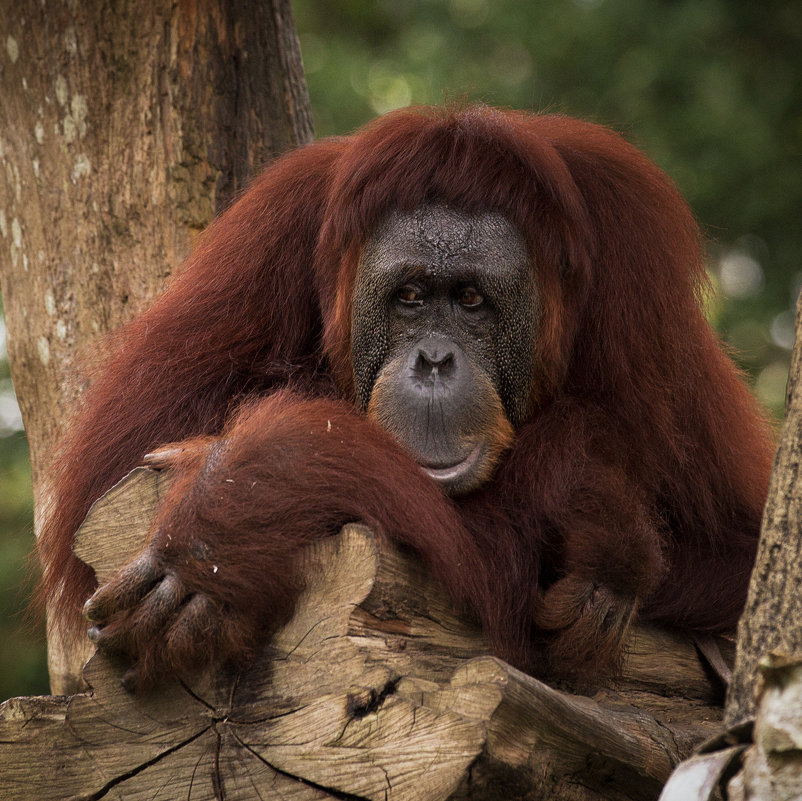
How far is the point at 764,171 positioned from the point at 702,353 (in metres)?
5.24

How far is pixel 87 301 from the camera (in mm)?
3641

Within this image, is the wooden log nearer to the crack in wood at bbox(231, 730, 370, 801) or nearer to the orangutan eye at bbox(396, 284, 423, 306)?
the crack in wood at bbox(231, 730, 370, 801)

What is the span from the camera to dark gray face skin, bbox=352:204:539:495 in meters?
2.59

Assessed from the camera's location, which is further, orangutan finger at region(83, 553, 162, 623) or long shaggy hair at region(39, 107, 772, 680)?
long shaggy hair at region(39, 107, 772, 680)

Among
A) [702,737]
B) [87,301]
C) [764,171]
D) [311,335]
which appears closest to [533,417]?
[311,335]

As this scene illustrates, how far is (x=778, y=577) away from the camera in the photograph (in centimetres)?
195

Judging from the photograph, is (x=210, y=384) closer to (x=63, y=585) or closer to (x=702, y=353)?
(x=63, y=585)

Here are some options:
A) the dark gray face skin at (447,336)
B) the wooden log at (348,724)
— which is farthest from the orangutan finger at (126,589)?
the dark gray face skin at (447,336)

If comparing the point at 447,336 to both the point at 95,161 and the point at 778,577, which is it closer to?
the point at 778,577

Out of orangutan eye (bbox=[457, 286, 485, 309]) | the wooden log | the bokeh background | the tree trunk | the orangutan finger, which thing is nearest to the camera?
the wooden log

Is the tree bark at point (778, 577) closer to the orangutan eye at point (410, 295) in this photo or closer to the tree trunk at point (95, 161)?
the orangutan eye at point (410, 295)

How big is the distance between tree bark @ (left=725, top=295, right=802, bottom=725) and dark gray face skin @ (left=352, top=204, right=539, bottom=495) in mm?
773

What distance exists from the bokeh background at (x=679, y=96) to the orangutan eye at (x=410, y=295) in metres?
4.67

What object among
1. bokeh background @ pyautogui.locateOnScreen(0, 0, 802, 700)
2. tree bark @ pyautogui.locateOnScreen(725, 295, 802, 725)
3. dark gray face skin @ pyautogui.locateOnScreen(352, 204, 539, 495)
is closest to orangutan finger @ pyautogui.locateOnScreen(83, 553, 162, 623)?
dark gray face skin @ pyautogui.locateOnScreen(352, 204, 539, 495)
